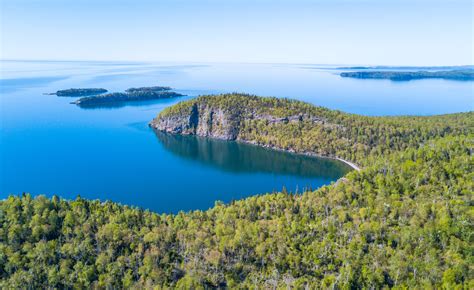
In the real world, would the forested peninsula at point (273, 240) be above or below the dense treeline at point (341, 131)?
below

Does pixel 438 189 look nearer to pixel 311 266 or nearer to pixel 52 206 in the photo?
pixel 311 266

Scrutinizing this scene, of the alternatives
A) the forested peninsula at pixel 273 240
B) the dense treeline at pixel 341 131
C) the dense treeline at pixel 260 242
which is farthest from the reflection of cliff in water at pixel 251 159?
the dense treeline at pixel 260 242

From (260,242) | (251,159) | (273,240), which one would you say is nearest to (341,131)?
(251,159)

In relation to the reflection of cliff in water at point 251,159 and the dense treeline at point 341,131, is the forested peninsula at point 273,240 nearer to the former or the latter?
the reflection of cliff in water at point 251,159

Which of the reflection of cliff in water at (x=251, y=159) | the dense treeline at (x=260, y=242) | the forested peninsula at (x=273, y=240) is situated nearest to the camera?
the forested peninsula at (x=273, y=240)

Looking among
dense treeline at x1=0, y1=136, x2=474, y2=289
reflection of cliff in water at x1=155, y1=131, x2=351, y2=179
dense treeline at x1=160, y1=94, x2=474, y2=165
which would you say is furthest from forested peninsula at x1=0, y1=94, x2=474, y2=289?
dense treeline at x1=160, y1=94, x2=474, y2=165
